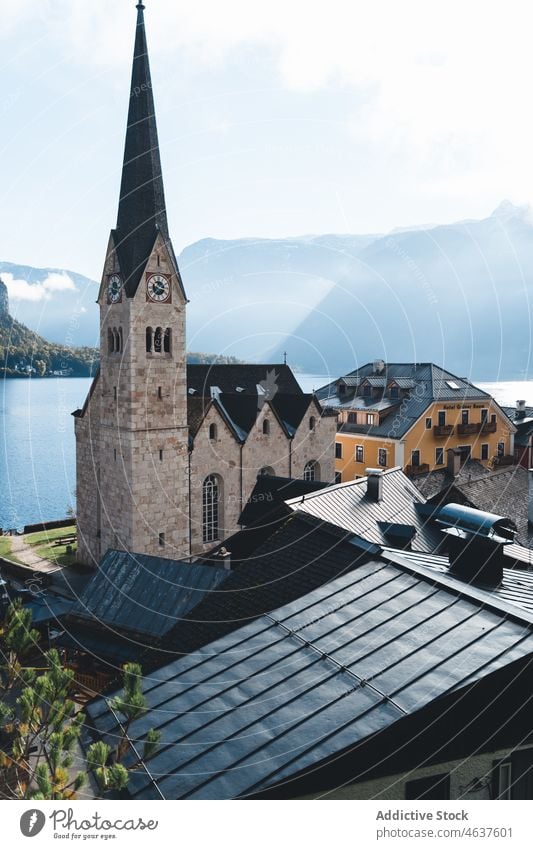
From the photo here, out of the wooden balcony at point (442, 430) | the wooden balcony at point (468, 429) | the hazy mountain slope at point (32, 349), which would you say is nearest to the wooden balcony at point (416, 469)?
the wooden balcony at point (442, 430)

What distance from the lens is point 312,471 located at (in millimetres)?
52625

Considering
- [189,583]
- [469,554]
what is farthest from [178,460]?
[469,554]

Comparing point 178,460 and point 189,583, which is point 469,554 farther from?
point 178,460

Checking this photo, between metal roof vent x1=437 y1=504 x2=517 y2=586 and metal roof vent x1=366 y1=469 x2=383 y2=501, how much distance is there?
35.4ft

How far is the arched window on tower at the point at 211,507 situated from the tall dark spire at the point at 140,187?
13748mm

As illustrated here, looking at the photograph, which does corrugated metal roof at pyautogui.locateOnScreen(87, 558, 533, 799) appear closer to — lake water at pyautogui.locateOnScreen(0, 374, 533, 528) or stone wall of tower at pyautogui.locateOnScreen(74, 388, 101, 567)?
lake water at pyautogui.locateOnScreen(0, 374, 533, 528)

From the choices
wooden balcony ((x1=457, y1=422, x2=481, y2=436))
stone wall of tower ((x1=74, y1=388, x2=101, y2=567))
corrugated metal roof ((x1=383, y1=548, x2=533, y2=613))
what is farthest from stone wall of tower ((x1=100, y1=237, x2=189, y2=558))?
corrugated metal roof ((x1=383, y1=548, x2=533, y2=613))

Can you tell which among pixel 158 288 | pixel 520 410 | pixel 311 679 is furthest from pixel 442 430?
pixel 311 679

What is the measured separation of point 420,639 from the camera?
11.5 m

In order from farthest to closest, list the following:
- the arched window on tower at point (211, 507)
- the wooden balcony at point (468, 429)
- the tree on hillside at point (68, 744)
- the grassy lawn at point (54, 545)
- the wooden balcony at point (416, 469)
Result: the wooden balcony at point (468, 429), the wooden balcony at point (416, 469), the grassy lawn at point (54, 545), the arched window on tower at point (211, 507), the tree on hillside at point (68, 744)

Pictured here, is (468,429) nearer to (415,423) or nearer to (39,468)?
(415,423)

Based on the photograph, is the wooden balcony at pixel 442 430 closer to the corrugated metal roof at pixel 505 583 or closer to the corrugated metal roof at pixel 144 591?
the corrugated metal roof at pixel 144 591

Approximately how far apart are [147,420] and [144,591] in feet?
51.7

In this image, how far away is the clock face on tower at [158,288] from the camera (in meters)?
39.9
